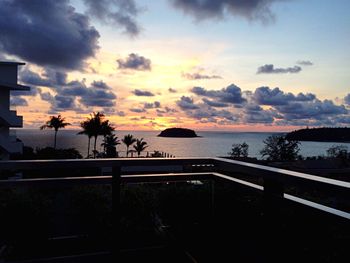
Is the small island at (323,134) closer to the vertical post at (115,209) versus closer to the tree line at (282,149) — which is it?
the tree line at (282,149)

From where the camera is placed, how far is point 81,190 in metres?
2.54

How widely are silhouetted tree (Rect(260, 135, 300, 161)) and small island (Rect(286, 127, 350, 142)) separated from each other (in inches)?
68.9

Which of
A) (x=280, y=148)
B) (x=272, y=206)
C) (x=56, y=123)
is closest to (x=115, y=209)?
(x=272, y=206)

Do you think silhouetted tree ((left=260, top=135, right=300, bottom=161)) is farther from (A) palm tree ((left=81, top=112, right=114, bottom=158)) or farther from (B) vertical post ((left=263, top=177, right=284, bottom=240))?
(B) vertical post ((left=263, top=177, right=284, bottom=240))

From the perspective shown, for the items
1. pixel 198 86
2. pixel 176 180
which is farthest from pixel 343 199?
pixel 198 86

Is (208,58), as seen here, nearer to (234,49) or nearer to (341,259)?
(234,49)

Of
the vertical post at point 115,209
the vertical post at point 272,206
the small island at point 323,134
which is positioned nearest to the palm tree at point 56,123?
the small island at point 323,134

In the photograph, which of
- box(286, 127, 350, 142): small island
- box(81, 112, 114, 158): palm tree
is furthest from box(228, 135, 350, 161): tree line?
box(81, 112, 114, 158): palm tree

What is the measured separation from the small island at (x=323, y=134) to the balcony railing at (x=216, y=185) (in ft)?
142

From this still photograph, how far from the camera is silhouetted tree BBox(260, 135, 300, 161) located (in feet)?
202

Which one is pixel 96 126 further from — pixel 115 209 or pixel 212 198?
pixel 115 209

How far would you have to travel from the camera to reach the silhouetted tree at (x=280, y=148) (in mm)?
61688

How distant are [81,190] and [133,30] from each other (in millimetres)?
6994

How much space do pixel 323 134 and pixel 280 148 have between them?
1232cm
